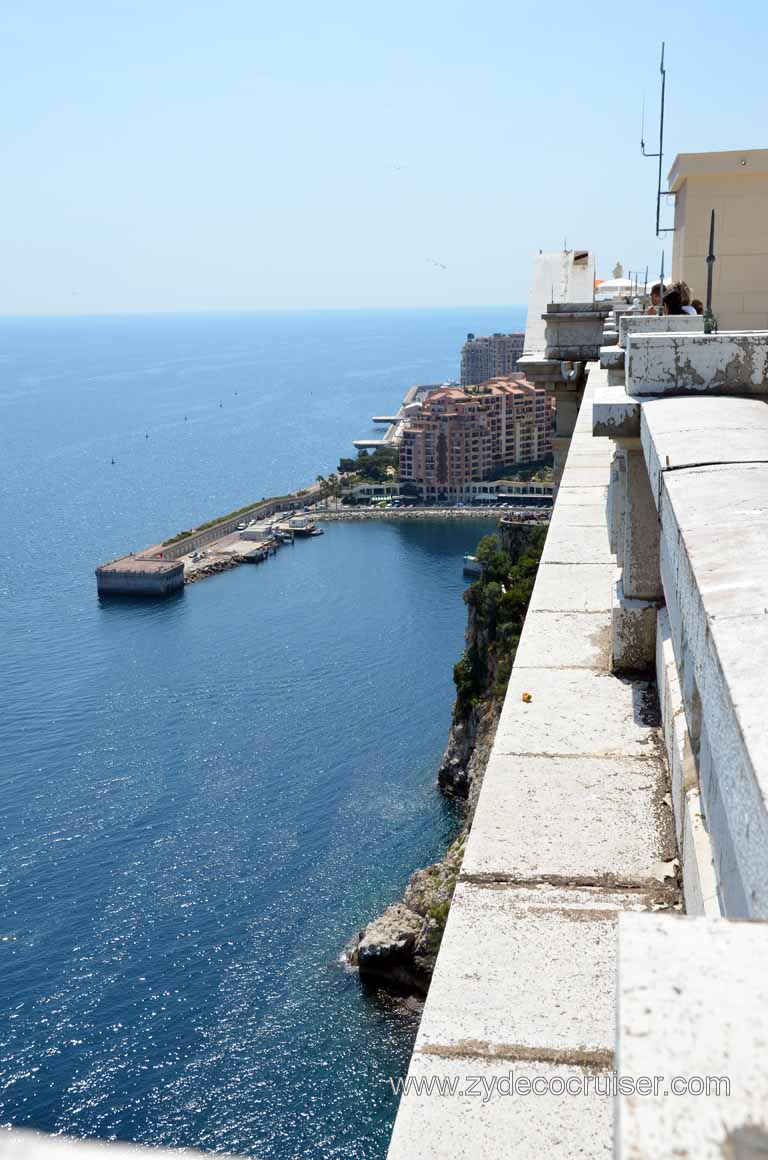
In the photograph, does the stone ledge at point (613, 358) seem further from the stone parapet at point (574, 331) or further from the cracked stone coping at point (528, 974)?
the stone parapet at point (574, 331)

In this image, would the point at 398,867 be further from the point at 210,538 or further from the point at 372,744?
the point at 210,538

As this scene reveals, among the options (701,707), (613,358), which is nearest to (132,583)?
(613,358)

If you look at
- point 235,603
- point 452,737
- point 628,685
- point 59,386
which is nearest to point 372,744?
point 452,737

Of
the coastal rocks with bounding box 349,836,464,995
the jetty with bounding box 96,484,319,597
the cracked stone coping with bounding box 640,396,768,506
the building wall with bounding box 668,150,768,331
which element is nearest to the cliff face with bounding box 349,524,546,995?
the coastal rocks with bounding box 349,836,464,995

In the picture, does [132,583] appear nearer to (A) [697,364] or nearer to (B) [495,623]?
(B) [495,623]

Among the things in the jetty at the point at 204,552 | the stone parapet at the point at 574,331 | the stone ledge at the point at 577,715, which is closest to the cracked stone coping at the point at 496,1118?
the stone ledge at the point at 577,715

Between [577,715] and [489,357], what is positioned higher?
[577,715]

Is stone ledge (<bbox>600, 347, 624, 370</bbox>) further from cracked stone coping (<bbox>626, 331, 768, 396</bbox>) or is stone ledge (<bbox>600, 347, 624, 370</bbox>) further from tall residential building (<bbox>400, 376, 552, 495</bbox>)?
tall residential building (<bbox>400, 376, 552, 495</bbox>)
